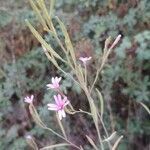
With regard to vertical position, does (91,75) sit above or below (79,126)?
above

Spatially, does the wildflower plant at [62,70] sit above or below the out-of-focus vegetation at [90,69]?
above

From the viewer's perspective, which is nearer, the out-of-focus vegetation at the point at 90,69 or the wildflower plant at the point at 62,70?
the wildflower plant at the point at 62,70

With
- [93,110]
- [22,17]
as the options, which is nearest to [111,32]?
[22,17]

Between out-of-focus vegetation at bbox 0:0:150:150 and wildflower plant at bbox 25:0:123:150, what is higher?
wildflower plant at bbox 25:0:123:150

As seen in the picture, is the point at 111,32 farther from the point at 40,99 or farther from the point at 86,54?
the point at 40,99

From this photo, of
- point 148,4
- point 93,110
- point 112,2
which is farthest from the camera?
point 112,2

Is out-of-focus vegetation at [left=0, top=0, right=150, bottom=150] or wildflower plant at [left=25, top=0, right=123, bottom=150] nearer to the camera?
wildflower plant at [left=25, top=0, right=123, bottom=150]

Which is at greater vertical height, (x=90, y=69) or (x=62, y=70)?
(x=62, y=70)

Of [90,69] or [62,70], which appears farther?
[90,69]
